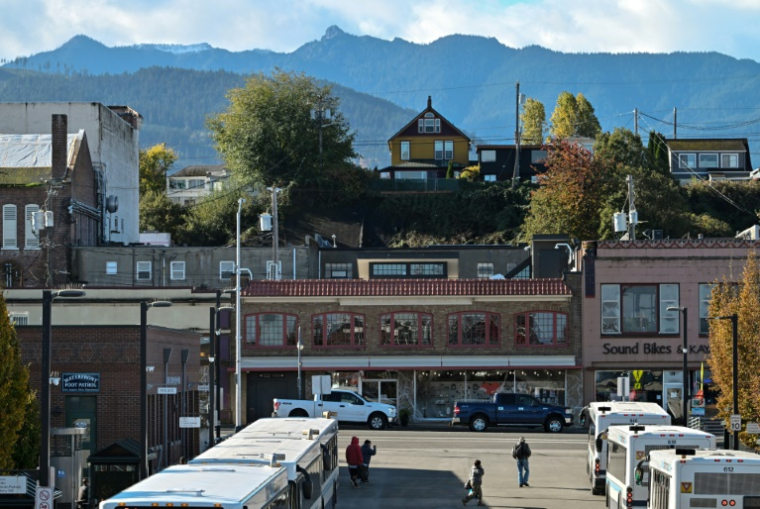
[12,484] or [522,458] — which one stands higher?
[12,484]

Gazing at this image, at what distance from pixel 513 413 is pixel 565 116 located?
91.7 metres

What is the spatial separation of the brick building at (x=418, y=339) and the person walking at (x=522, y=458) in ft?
79.0

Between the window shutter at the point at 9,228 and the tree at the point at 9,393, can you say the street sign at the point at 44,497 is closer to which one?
the tree at the point at 9,393

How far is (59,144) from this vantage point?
73625mm

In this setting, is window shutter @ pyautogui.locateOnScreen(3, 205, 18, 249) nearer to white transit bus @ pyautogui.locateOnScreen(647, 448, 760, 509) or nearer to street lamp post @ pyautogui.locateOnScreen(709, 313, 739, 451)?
street lamp post @ pyautogui.locateOnScreen(709, 313, 739, 451)

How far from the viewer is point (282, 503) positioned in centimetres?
2295

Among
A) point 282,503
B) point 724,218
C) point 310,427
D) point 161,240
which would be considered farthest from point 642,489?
point 724,218

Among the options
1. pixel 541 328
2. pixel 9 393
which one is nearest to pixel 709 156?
pixel 541 328

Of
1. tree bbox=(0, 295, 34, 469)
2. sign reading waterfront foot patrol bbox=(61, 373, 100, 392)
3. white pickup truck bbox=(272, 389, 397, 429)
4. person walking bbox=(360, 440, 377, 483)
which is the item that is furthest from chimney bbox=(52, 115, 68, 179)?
tree bbox=(0, 295, 34, 469)

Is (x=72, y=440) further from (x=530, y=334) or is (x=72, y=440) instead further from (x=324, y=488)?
(x=530, y=334)

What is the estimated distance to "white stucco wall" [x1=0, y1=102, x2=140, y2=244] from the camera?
84.4m

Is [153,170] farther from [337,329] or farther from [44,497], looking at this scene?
[44,497]

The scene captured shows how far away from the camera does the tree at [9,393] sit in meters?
31.0

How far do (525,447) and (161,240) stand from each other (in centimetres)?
6215
